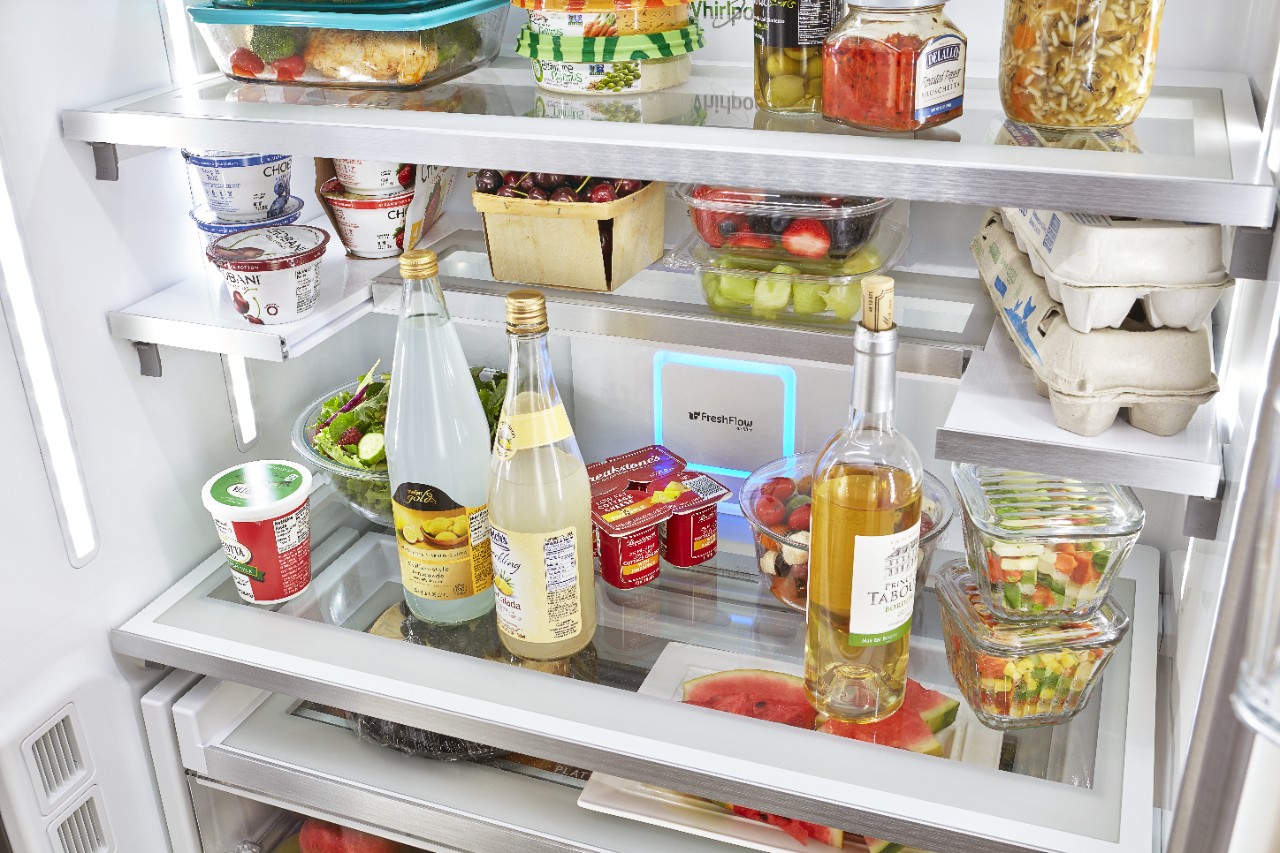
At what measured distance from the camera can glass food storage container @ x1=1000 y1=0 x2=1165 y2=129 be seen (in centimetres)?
83

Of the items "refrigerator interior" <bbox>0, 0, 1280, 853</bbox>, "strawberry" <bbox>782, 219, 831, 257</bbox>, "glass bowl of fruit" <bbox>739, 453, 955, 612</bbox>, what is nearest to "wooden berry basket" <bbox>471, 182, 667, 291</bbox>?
"refrigerator interior" <bbox>0, 0, 1280, 853</bbox>

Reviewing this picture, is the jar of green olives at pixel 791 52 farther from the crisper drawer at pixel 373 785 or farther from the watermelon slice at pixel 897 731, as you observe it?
the crisper drawer at pixel 373 785

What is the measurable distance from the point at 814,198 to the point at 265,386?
74 cm

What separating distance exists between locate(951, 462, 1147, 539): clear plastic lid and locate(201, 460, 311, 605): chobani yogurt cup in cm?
70

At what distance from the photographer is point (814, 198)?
1.04 metres

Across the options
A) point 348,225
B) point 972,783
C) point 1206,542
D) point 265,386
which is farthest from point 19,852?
point 1206,542

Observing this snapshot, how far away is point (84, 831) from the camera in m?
1.22

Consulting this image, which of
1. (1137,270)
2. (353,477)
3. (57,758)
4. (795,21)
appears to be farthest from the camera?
(353,477)

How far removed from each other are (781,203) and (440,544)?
495 mm

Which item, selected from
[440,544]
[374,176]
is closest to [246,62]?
[374,176]

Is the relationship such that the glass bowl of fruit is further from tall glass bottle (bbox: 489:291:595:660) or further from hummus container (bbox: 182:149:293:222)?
hummus container (bbox: 182:149:293:222)

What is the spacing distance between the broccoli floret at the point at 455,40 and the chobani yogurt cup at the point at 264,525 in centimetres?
49

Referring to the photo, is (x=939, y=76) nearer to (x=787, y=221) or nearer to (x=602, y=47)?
(x=787, y=221)

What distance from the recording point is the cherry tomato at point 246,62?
44.3 inches
